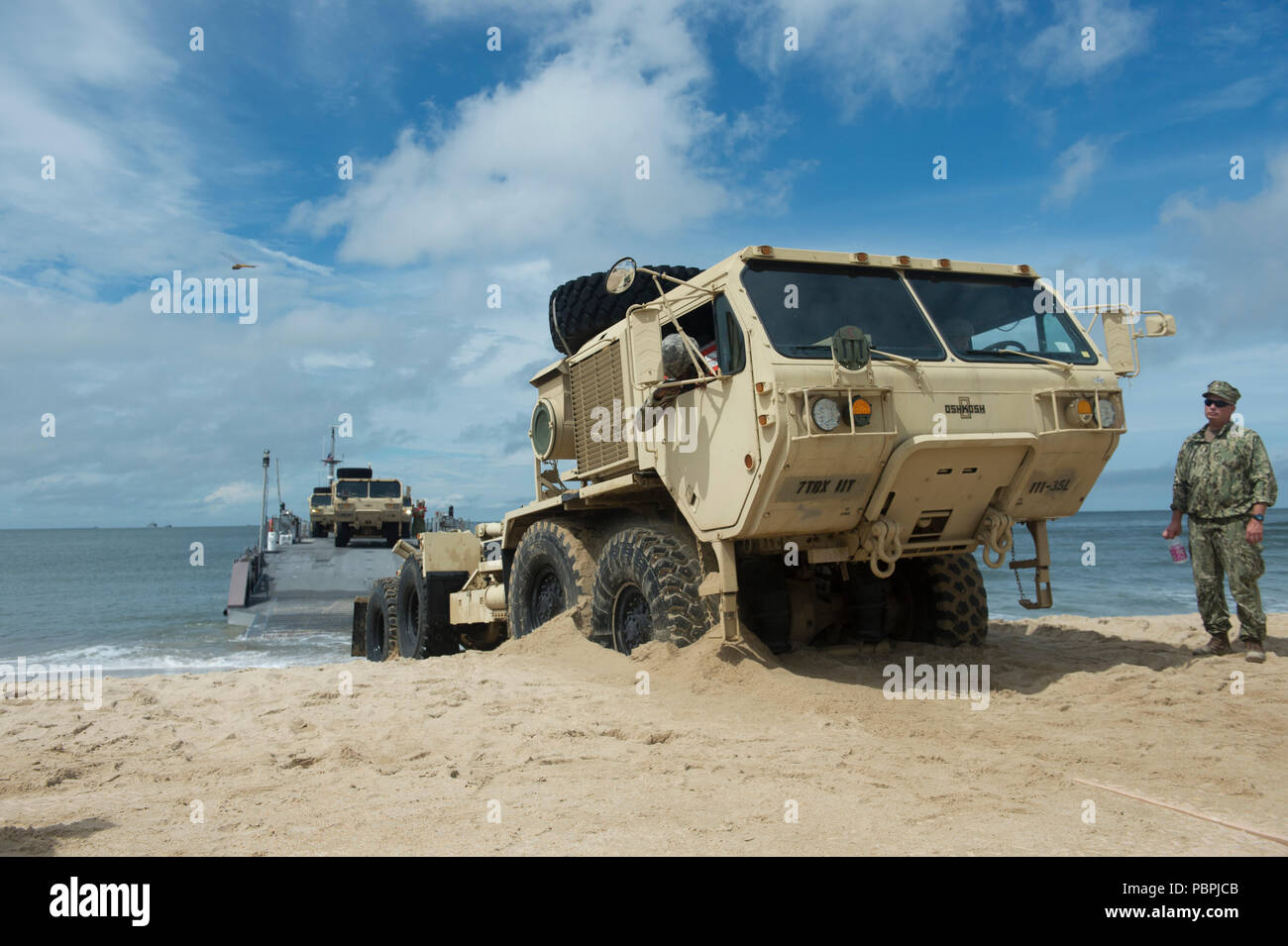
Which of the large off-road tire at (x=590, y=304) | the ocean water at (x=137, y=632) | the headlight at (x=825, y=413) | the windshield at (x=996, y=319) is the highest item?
the large off-road tire at (x=590, y=304)

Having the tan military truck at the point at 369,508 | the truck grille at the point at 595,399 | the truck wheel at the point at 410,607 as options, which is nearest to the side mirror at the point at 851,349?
the truck grille at the point at 595,399

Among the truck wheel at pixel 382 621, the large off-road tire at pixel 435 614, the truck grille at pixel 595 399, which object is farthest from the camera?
the truck wheel at pixel 382 621

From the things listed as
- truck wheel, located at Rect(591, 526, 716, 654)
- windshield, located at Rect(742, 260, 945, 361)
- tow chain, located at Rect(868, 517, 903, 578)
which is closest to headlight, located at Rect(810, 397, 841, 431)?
windshield, located at Rect(742, 260, 945, 361)

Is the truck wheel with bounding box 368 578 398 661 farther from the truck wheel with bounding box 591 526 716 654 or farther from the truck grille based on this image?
the truck wheel with bounding box 591 526 716 654

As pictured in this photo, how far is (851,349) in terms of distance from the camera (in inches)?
226

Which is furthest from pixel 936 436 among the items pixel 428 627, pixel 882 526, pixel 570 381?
pixel 428 627

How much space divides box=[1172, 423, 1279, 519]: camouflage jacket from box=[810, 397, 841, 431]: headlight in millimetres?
2925

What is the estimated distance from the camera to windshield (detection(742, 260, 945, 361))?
6098mm

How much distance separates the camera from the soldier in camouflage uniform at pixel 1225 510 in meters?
6.52

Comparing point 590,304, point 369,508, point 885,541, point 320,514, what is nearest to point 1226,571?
point 885,541

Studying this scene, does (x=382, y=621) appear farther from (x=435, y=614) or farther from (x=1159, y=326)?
(x=1159, y=326)

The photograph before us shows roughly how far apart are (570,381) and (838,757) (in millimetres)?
4663

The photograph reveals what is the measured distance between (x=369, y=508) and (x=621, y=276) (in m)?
27.0

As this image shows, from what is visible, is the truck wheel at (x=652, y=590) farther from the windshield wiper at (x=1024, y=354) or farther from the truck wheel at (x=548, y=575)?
the windshield wiper at (x=1024, y=354)
